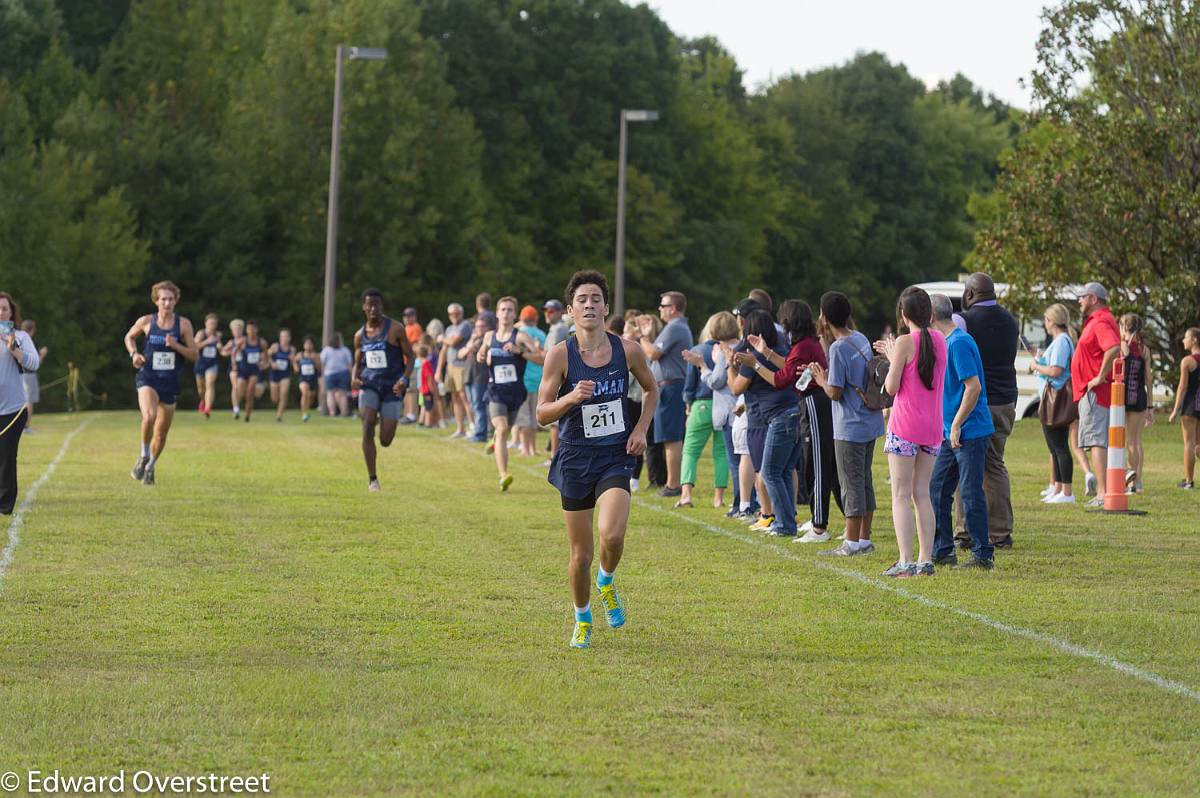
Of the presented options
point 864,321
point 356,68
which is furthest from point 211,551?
point 864,321

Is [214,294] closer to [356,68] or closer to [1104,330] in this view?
[356,68]

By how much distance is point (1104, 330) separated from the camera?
56.2 ft

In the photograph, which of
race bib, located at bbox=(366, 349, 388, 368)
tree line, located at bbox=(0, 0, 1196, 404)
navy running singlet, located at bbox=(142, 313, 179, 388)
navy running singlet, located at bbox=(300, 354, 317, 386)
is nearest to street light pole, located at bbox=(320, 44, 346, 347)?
navy running singlet, located at bbox=(300, 354, 317, 386)

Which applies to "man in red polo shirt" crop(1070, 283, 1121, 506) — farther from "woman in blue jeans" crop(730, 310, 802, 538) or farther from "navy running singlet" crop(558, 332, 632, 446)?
"navy running singlet" crop(558, 332, 632, 446)

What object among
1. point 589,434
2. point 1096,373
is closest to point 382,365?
point 1096,373

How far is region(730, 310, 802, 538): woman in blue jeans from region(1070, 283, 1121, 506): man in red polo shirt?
3737 mm

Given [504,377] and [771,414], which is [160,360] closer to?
[504,377]

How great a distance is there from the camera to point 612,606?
9.69 meters

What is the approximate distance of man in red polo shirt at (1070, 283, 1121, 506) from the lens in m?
17.0

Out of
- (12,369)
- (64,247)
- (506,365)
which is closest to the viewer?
(12,369)

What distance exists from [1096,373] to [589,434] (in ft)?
30.8

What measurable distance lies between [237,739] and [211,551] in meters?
6.52

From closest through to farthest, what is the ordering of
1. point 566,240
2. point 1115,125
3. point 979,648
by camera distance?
point 979,648 < point 1115,125 < point 566,240

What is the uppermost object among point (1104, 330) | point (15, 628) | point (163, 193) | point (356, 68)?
point (356, 68)
